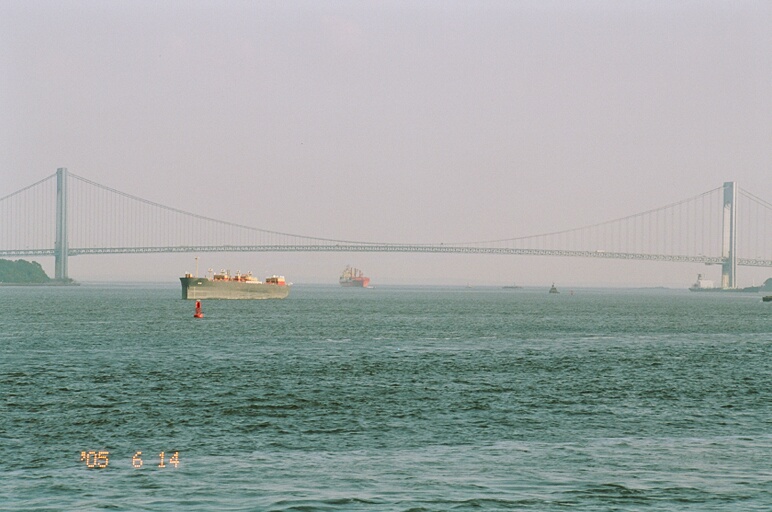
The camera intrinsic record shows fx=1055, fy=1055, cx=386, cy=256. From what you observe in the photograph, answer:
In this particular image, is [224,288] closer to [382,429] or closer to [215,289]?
[215,289]

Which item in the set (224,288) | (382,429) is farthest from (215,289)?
(382,429)

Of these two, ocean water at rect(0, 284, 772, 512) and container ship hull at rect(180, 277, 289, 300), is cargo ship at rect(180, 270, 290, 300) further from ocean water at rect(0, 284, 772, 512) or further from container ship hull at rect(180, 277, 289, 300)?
ocean water at rect(0, 284, 772, 512)

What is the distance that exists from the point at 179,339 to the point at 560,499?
147ft

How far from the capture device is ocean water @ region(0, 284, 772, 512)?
1892 centimetres

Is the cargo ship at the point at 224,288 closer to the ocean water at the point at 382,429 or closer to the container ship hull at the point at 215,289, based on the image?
the container ship hull at the point at 215,289

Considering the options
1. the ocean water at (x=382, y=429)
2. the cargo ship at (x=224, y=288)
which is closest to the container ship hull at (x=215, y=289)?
the cargo ship at (x=224, y=288)

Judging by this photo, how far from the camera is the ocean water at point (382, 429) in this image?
745 inches

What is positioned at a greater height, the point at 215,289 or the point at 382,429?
the point at 215,289

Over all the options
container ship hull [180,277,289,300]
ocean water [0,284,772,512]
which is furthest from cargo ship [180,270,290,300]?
ocean water [0,284,772,512]

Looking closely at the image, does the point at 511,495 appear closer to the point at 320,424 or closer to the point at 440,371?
the point at 320,424

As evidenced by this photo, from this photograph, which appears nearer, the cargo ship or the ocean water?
the ocean water

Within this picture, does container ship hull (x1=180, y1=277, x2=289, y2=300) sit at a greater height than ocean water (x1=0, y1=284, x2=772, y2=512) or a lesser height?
greater

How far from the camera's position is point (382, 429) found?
26078 mm

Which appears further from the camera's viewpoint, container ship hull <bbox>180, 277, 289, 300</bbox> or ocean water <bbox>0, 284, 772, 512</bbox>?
container ship hull <bbox>180, 277, 289, 300</bbox>
